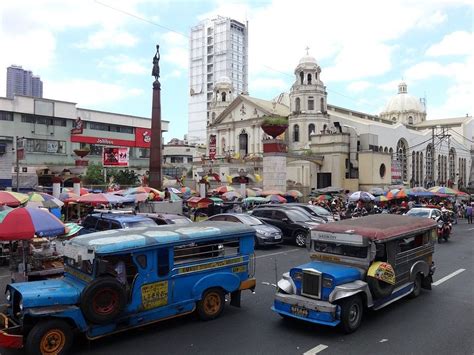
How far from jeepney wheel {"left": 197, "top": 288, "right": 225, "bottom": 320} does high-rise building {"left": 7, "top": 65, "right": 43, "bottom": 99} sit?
134885 mm

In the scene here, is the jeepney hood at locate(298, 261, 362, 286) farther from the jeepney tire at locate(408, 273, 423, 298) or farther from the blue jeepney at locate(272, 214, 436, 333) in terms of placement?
the jeepney tire at locate(408, 273, 423, 298)

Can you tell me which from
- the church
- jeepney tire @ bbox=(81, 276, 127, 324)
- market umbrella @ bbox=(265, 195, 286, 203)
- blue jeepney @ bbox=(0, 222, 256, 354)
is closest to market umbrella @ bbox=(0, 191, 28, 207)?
blue jeepney @ bbox=(0, 222, 256, 354)

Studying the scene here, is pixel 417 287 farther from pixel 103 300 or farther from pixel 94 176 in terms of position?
pixel 94 176

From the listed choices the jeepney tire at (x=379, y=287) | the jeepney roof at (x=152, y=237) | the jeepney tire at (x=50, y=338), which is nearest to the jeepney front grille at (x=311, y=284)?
the jeepney tire at (x=379, y=287)

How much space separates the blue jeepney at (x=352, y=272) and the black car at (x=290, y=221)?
8.12 m

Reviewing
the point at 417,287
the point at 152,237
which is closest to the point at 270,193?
the point at 417,287

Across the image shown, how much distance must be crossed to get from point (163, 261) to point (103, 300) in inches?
49.1

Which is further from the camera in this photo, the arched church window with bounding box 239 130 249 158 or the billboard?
the arched church window with bounding box 239 130 249 158

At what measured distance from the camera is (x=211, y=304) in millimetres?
8625

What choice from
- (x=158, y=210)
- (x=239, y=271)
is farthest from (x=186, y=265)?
(x=158, y=210)

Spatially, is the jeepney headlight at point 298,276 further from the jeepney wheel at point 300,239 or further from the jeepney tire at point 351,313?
the jeepney wheel at point 300,239

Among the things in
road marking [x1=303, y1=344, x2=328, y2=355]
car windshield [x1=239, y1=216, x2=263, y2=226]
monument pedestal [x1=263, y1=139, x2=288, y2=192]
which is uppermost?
monument pedestal [x1=263, y1=139, x2=288, y2=192]

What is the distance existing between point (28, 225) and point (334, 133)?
156ft

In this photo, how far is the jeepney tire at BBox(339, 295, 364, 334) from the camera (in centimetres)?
769
